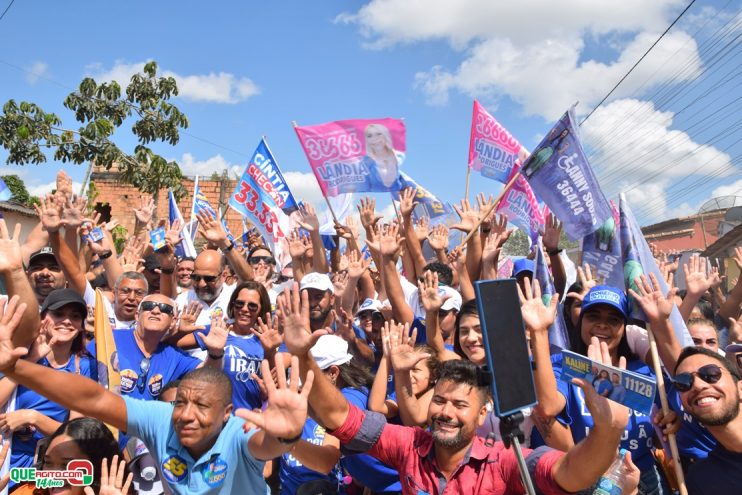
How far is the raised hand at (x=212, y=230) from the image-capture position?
6.30 m

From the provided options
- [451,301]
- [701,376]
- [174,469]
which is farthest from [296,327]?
[451,301]

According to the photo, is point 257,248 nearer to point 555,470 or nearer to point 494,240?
point 494,240

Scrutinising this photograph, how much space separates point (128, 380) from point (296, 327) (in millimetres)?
1738

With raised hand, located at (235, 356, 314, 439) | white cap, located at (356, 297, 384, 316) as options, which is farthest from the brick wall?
raised hand, located at (235, 356, 314, 439)

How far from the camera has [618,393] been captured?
229 cm

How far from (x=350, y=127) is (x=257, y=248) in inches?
79.4

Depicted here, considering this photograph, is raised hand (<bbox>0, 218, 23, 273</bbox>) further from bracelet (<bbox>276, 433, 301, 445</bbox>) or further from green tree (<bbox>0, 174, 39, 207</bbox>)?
green tree (<bbox>0, 174, 39, 207</bbox>)

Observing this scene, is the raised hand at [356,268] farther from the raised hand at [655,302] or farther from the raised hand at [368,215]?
the raised hand at [655,302]

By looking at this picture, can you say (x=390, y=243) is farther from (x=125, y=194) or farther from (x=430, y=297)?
(x=125, y=194)

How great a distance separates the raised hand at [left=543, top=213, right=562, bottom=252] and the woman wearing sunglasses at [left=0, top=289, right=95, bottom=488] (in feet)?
13.1

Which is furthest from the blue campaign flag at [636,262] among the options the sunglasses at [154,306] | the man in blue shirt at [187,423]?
the sunglasses at [154,306]

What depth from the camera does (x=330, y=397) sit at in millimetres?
2680

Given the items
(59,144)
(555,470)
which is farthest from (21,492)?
(59,144)

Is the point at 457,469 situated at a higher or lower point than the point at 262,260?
lower
